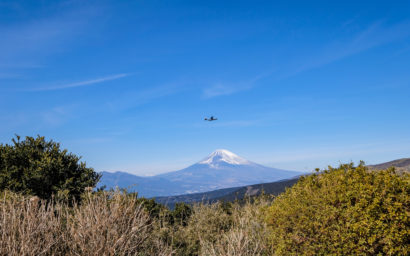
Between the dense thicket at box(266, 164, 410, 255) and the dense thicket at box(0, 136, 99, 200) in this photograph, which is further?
the dense thicket at box(0, 136, 99, 200)

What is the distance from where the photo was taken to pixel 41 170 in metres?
14.1

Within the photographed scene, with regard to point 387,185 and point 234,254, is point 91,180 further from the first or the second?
point 387,185

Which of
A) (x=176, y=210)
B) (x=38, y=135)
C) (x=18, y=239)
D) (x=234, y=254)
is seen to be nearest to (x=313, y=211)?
(x=234, y=254)

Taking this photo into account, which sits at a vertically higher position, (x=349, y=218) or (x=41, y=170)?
(x=41, y=170)

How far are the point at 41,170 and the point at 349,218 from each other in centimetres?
1328

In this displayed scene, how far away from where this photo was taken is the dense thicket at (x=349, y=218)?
5.89 m

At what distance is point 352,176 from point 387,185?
89cm

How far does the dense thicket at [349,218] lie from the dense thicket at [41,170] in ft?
33.8

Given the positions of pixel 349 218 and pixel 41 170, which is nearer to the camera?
pixel 349 218

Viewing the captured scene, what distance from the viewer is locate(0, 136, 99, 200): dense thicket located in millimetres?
14008

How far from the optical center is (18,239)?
5242mm

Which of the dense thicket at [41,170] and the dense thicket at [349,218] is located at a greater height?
the dense thicket at [41,170]

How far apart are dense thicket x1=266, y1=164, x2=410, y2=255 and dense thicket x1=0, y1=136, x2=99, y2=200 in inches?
405

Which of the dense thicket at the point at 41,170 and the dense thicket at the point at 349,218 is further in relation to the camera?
the dense thicket at the point at 41,170
